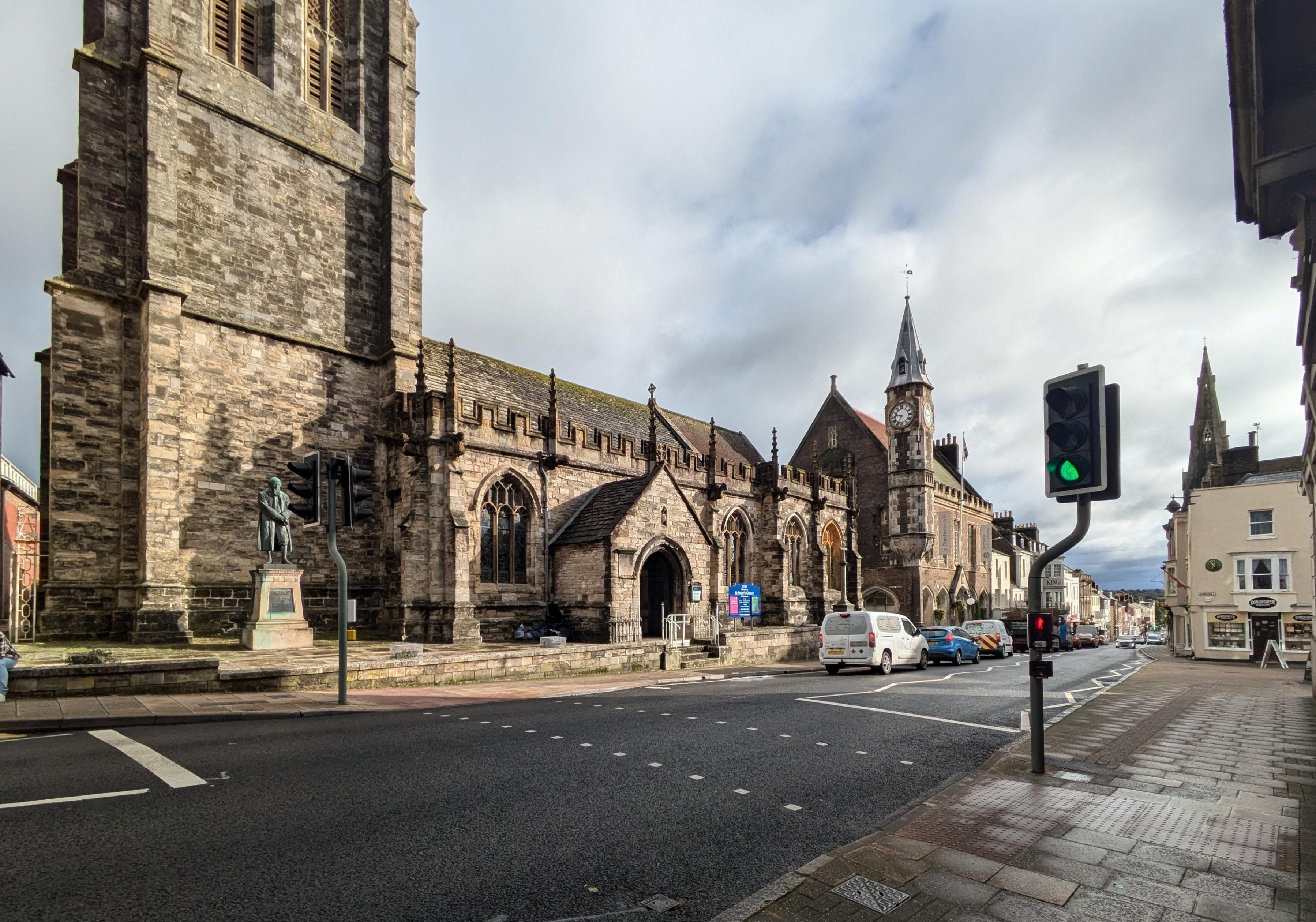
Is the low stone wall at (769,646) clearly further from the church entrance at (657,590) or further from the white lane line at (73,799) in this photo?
the white lane line at (73,799)

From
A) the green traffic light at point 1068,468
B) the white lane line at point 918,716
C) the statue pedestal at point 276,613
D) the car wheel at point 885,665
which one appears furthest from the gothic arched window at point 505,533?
the green traffic light at point 1068,468

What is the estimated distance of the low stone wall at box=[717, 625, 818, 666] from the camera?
2128 cm

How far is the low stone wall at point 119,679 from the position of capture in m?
9.72

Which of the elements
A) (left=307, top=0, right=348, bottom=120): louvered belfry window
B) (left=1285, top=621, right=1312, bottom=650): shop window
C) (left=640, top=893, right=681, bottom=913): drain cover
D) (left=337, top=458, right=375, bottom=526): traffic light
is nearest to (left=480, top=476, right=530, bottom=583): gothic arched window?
(left=337, top=458, right=375, bottom=526): traffic light

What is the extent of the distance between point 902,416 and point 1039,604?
38.5m

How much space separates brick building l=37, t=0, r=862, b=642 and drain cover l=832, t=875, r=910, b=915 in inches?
645

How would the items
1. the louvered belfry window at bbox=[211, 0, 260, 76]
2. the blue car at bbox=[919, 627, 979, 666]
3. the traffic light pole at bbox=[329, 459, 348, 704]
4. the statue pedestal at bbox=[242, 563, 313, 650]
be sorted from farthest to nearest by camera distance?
the blue car at bbox=[919, 627, 979, 666], the louvered belfry window at bbox=[211, 0, 260, 76], the statue pedestal at bbox=[242, 563, 313, 650], the traffic light pole at bbox=[329, 459, 348, 704]

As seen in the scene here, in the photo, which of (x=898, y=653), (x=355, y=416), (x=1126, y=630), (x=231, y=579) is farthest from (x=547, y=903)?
(x=1126, y=630)

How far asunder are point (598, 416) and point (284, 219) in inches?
520

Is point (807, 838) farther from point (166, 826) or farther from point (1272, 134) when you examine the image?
point (1272, 134)

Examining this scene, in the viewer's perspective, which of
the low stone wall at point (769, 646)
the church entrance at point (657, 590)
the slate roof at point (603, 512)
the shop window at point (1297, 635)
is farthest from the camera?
the shop window at point (1297, 635)

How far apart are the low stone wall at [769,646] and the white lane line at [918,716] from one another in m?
9.17

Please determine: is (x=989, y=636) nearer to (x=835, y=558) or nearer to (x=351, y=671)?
(x=835, y=558)

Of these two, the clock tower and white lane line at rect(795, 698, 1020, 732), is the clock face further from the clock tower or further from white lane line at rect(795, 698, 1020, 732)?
white lane line at rect(795, 698, 1020, 732)
